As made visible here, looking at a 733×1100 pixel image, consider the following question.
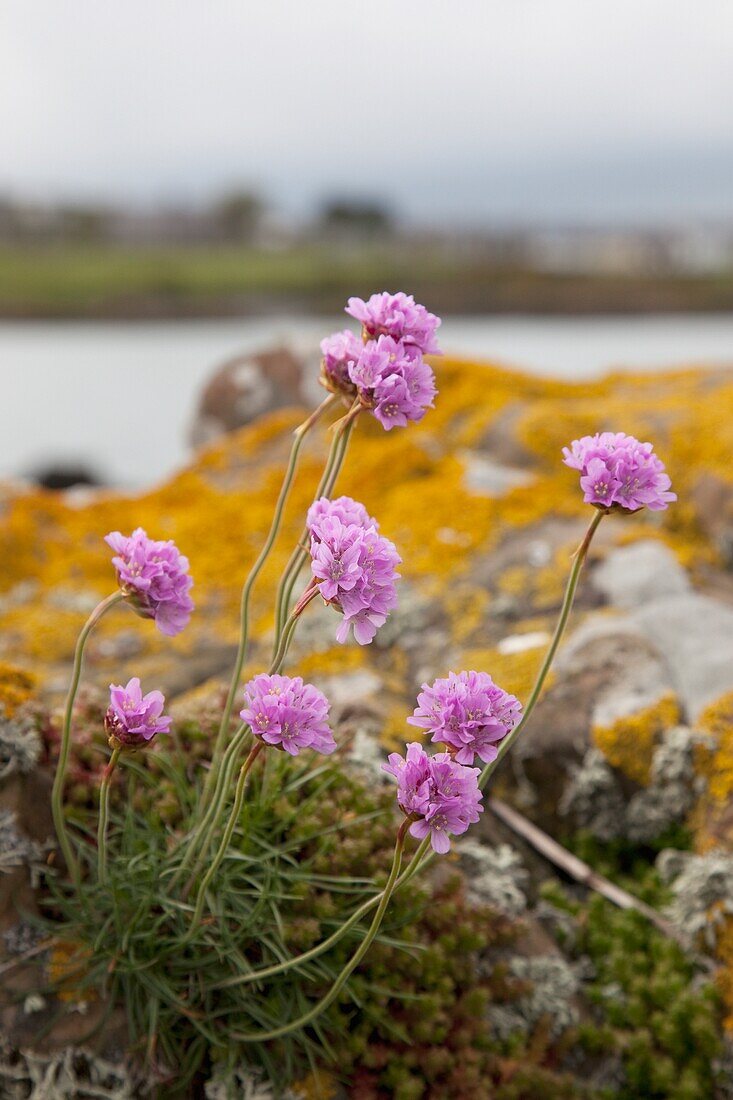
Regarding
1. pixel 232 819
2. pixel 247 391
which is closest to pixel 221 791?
pixel 232 819

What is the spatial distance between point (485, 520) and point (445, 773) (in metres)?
3.22

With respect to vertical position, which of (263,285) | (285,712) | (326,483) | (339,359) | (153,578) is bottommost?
(263,285)

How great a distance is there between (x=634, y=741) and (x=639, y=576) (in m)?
0.94

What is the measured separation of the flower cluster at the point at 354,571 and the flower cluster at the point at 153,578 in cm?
39

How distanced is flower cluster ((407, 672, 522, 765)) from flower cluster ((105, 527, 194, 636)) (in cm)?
60

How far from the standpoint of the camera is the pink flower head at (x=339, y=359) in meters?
2.25

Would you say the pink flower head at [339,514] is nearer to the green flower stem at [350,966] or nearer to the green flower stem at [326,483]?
the green flower stem at [326,483]

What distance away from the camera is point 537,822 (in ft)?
13.2

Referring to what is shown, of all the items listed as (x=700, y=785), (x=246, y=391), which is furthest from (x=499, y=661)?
(x=246, y=391)

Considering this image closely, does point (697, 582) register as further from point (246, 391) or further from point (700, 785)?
point (246, 391)

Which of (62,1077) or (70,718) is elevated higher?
(70,718)

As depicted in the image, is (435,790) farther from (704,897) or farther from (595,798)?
(595,798)

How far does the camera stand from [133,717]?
2127mm

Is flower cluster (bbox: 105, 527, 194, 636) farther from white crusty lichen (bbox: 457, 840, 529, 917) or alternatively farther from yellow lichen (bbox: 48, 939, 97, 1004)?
white crusty lichen (bbox: 457, 840, 529, 917)
